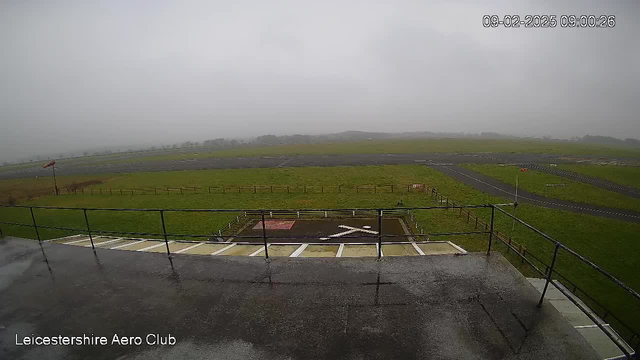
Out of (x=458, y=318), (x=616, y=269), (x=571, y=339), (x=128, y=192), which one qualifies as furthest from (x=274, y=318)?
(x=128, y=192)

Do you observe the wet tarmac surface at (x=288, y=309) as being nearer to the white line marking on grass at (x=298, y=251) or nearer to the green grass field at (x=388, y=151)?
the white line marking on grass at (x=298, y=251)

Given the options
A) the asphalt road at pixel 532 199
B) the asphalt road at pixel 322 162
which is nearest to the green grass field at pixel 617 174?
the asphalt road at pixel 322 162

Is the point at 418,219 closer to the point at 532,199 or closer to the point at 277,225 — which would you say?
the point at 277,225

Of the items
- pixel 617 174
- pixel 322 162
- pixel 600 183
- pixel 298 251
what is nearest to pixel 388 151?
pixel 322 162

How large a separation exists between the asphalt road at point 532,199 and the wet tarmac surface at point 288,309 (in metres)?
26.5

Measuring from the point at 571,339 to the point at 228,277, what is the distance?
5433mm

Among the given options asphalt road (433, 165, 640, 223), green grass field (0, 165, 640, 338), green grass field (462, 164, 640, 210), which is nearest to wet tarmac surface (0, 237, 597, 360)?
green grass field (0, 165, 640, 338)

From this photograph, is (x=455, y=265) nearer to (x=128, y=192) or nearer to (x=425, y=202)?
(x=425, y=202)

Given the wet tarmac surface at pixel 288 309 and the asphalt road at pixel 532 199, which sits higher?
the wet tarmac surface at pixel 288 309

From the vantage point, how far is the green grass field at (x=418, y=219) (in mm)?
13406

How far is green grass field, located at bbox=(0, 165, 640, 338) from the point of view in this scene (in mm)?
13406

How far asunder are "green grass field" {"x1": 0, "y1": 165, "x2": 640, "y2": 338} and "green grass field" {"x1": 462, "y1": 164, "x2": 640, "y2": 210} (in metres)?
6.89

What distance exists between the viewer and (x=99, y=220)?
22.6 metres

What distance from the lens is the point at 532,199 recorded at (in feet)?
88.3
